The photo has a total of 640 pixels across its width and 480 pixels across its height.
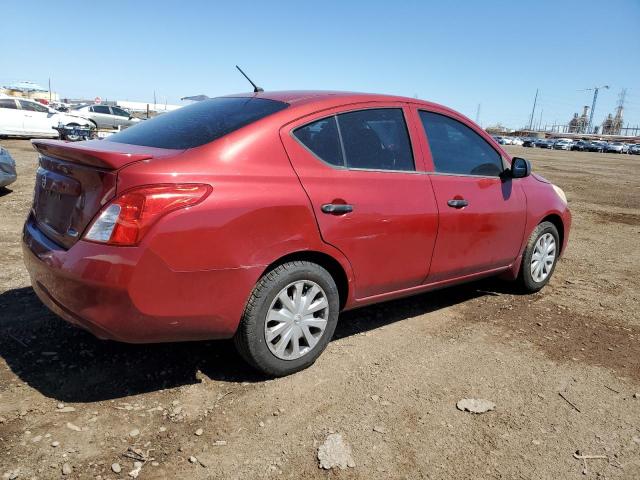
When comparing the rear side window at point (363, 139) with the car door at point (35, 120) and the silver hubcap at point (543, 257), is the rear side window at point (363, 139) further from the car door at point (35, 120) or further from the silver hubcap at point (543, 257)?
the car door at point (35, 120)

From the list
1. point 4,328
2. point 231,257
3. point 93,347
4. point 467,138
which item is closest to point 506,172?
point 467,138

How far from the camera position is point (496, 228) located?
4.18 metres

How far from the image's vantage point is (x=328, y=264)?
10.5 feet

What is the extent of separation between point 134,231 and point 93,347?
1.30 meters

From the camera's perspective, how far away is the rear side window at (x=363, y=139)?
3.16 m

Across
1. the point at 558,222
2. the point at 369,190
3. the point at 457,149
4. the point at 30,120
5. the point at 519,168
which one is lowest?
the point at 30,120

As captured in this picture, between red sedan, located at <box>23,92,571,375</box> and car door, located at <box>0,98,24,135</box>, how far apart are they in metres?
18.3

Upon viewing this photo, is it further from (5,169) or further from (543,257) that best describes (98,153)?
(5,169)

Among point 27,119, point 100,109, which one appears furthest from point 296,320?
point 100,109

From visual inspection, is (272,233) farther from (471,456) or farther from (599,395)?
(599,395)

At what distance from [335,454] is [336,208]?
4.45 ft

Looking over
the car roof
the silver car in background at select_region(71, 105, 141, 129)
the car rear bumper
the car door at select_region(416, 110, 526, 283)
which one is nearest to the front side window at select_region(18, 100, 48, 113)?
the silver car in background at select_region(71, 105, 141, 129)

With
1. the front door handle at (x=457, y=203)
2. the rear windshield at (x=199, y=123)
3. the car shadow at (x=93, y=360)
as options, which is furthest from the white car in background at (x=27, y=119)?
the front door handle at (x=457, y=203)

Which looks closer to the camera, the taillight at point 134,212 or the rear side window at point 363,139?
the taillight at point 134,212
